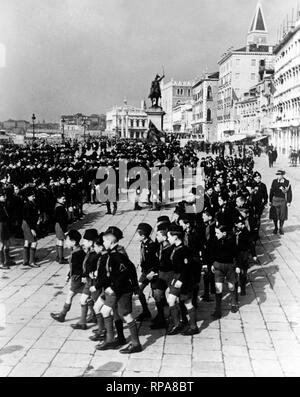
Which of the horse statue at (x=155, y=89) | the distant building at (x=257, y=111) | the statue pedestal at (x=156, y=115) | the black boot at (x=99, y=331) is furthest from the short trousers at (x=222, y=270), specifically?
the distant building at (x=257, y=111)

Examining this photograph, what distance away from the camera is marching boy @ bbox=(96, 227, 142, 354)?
6.64 m

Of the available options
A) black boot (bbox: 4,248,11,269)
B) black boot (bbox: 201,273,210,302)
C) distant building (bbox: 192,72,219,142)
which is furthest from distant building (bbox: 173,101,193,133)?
black boot (bbox: 201,273,210,302)

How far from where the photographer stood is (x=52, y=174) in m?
18.3

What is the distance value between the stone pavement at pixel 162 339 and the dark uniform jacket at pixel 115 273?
2.86 feet

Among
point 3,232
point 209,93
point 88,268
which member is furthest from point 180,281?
point 209,93

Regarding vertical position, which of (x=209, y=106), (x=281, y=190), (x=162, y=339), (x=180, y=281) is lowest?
(x=162, y=339)

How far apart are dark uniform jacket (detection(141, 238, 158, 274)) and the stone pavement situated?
2.94ft

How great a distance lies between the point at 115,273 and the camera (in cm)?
665

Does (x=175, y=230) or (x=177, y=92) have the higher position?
(x=177, y=92)

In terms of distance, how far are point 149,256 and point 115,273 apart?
1245 mm

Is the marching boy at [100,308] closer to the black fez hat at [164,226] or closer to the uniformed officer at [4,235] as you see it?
the black fez hat at [164,226]

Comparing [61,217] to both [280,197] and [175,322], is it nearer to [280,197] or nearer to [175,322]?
[175,322]
